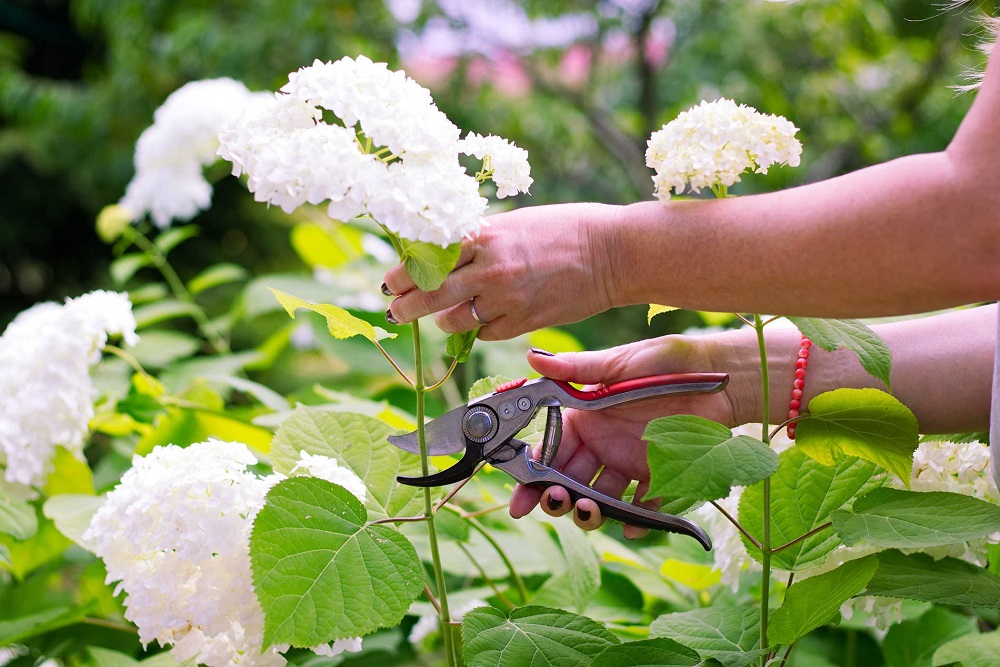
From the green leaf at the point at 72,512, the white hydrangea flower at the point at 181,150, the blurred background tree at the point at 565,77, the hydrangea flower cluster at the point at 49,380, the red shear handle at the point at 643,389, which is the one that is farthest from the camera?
the blurred background tree at the point at 565,77

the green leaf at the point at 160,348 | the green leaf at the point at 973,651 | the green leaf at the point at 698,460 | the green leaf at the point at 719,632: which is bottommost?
the green leaf at the point at 160,348

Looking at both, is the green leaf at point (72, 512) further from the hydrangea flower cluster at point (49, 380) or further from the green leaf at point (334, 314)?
the green leaf at point (334, 314)

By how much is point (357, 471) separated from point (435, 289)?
32cm

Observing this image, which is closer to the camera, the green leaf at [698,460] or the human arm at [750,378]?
the green leaf at [698,460]

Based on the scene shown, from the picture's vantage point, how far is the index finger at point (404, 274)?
32.3 inches

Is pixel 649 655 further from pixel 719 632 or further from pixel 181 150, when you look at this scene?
pixel 181 150

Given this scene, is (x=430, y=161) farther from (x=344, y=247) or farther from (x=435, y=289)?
→ (x=344, y=247)

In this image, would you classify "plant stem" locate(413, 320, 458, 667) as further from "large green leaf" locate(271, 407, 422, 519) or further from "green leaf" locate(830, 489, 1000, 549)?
"green leaf" locate(830, 489, 1000, 549)

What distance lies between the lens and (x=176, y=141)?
214cm

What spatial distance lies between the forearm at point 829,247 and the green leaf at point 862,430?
0.14m

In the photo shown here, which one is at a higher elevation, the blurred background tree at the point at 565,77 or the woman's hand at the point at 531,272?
the woman's hand at the point at 531,272

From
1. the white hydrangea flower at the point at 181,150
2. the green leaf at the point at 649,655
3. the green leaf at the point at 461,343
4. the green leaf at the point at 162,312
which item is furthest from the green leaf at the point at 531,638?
the white hydrangea flower at the point at 181,150

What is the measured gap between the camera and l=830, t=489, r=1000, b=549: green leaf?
827 millimetres

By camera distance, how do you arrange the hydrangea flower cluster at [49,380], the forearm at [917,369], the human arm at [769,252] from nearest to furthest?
the human arm at [769,252] < the forearm at [917,369] < the hydrangea flower cluster at [49,380]
